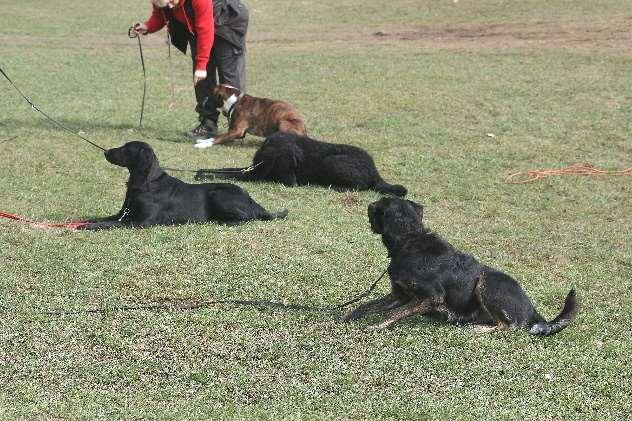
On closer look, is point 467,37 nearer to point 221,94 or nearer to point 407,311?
point 221,94

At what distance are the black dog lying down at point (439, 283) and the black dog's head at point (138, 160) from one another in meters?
2.82

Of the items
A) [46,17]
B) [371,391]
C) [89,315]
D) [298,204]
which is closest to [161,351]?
[89,315]

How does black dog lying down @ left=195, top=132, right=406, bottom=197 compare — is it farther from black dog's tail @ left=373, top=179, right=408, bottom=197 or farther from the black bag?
the black bag

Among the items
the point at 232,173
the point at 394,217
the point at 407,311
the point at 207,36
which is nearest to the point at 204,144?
the point at 207,36

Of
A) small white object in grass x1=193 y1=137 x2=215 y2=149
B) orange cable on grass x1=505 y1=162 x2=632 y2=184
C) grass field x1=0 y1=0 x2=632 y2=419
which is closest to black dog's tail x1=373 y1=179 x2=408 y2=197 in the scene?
grass field x1=0 y1=0 x2=632 y2=419

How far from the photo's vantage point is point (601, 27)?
2481 cm

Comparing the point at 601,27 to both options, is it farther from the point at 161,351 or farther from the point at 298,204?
the point at 161,351

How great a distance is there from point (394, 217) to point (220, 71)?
7673 millimetres

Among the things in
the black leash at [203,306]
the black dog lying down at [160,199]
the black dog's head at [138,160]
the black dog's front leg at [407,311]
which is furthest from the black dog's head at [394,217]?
the black dog's head at [138,160]

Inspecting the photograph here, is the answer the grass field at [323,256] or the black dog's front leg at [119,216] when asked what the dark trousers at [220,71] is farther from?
the black dog's front leg at [119,216]

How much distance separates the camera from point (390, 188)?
1009 cm

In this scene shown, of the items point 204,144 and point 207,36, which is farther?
point 204,144

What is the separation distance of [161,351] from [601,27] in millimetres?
22256

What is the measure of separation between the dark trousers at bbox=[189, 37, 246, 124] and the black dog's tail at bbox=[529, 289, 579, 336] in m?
7.79
